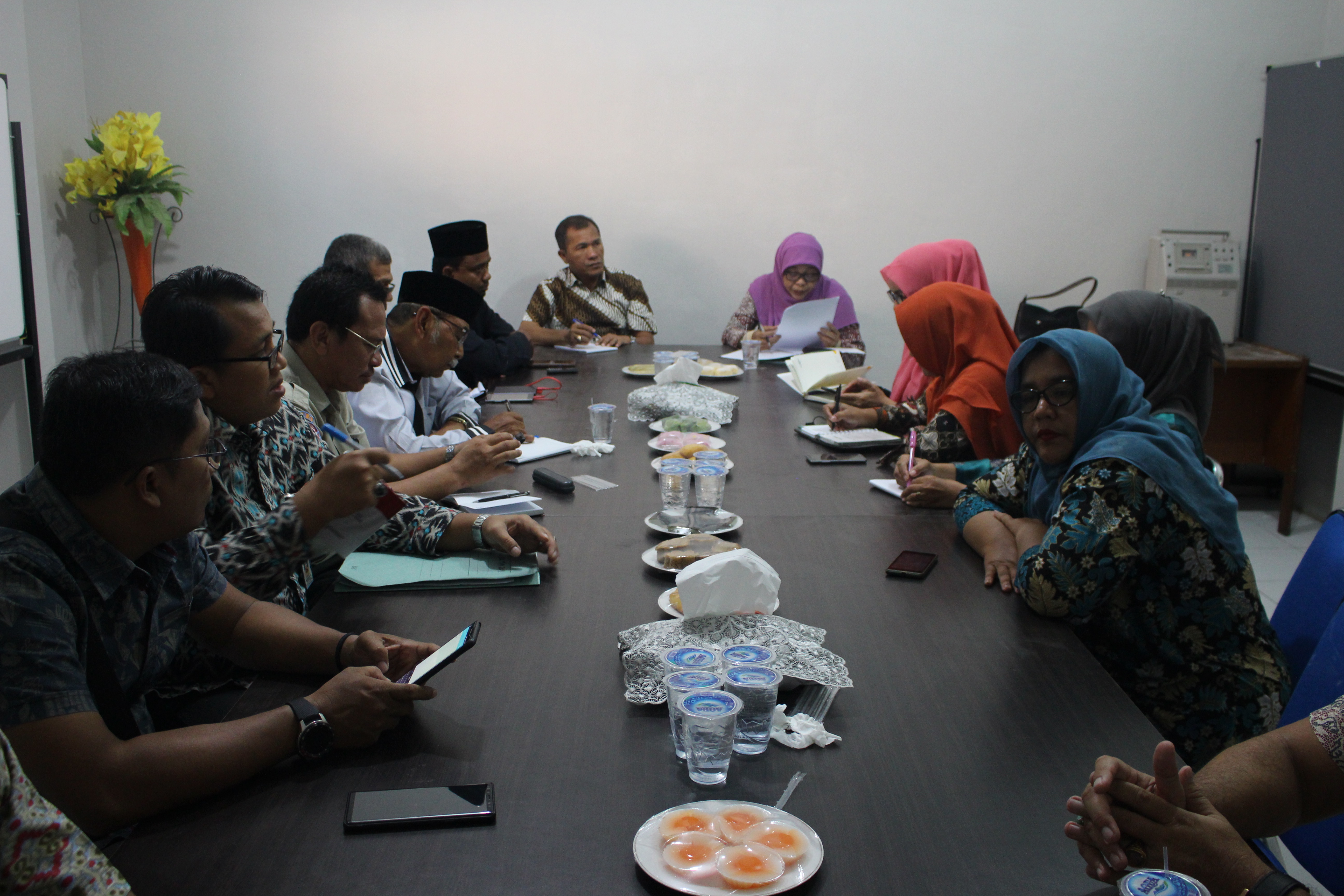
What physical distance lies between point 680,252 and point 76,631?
474 cm

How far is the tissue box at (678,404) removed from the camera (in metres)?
3.06

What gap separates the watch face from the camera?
1152 millimetres

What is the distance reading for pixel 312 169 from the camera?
17.7ft

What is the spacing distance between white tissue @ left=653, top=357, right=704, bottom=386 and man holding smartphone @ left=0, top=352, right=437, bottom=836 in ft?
7.09

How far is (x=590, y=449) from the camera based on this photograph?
2652mm

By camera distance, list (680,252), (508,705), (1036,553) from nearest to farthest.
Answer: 1. (508,705)
2. (1036,553)
3. (680,252)

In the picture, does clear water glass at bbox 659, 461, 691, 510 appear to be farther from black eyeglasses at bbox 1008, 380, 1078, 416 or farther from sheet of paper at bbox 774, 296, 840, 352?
sheet of paper at bbox 774, 296, 840, 352

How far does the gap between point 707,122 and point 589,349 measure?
5.25 feet

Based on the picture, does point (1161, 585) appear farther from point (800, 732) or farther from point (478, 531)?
point (478, 531)

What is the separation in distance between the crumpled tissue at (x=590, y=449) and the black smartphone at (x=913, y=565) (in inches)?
40.3

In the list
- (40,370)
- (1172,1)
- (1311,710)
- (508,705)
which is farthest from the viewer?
(1172,1)

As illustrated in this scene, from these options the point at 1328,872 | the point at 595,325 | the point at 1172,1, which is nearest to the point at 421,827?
the point at 1328,872

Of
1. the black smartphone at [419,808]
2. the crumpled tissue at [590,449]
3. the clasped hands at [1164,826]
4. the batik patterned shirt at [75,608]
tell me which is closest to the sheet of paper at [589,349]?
the crumpled tissue at [590,449]

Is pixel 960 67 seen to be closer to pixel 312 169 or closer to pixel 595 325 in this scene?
pixel 595 325
